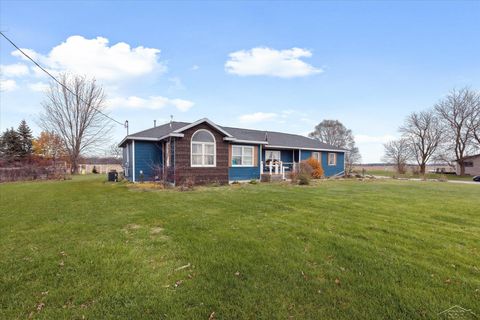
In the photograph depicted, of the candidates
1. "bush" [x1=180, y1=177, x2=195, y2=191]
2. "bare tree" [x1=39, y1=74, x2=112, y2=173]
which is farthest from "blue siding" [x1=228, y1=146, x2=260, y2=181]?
"bare tree" [x1=39, y1=74, x2=112, y2=173]

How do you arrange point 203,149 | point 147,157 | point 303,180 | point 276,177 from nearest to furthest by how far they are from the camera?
point 203,149
point 303,180
point 147,157
point 276,177

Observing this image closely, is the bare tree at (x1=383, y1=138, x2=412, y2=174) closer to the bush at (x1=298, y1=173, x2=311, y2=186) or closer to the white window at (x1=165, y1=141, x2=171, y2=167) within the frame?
the bush at (x1=298, y1=173, x2=311, y2=186)

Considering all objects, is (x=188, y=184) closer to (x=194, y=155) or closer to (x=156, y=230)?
(x=194, y=155)

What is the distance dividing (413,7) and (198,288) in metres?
14.8

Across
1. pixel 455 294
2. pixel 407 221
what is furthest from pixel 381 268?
pixel 407 221

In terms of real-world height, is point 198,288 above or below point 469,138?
below

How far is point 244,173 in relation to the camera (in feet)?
54.3

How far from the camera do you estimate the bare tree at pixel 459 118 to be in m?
34.1

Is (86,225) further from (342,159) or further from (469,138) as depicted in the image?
(469,138)

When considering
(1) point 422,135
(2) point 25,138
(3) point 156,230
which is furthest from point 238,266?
(1) point 422,135

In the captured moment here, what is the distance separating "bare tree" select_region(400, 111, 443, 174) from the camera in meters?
37.5

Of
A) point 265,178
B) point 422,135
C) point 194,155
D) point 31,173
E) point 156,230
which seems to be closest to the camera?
point 156,230

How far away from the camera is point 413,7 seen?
1132 cm

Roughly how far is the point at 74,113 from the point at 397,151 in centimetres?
5124
